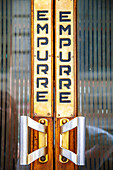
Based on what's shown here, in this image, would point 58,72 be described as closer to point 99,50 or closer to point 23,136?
point 99,50

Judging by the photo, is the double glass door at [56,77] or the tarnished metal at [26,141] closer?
the tarnished metal at [26,141]

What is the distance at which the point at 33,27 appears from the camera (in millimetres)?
1189

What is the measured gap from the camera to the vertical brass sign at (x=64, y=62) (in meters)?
1.17

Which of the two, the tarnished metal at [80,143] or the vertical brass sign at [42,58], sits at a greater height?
the vertical brass sign at [42,58]

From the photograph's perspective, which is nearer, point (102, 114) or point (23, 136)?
point (23, 136)

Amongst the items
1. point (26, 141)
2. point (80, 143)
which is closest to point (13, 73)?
point (26, 141)

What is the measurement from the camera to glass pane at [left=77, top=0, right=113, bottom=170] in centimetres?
116

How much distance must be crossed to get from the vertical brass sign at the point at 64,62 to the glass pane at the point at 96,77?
1.7 inches

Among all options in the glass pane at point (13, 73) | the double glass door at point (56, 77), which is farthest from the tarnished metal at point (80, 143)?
the glass pane at point (13, 73)

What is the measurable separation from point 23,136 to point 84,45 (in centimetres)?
54

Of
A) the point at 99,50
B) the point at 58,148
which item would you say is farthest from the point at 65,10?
the point at 58,148

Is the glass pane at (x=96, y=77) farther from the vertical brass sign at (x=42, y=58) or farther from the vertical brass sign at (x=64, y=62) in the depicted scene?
the vertical brass sign at (x=42, y=58)

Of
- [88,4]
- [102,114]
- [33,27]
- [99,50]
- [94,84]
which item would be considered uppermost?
[88,4]

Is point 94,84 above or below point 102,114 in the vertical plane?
above
